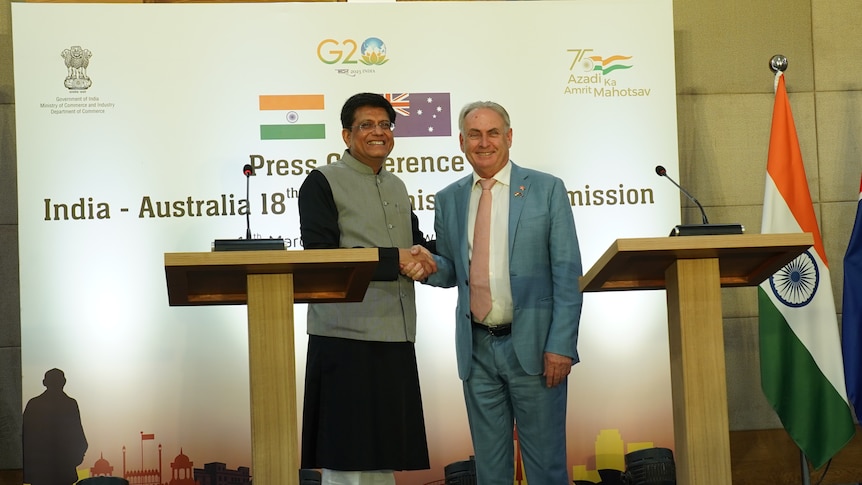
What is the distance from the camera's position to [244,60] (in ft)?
15.9

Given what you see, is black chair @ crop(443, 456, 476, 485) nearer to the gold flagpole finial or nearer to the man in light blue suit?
the man in light blue suit

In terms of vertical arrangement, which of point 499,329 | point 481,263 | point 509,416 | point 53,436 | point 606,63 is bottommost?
point 53,436

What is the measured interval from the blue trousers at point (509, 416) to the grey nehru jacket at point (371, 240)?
0.93 feet

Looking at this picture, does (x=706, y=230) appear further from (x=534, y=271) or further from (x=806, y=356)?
(x=806, y=356)

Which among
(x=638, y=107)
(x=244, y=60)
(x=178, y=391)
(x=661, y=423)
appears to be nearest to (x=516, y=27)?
(x=638, y=107)

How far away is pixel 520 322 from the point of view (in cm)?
350

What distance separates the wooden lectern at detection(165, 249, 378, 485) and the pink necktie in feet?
2.33

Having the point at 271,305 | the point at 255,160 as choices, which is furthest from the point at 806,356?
the point at 271,305

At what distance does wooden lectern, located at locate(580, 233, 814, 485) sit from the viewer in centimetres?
279

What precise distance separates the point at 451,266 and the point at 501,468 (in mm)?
735

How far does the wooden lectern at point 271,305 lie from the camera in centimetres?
275

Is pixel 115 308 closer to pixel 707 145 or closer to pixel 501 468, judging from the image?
pixel 501 468

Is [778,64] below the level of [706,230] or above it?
above

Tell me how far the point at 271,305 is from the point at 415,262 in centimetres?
71
